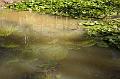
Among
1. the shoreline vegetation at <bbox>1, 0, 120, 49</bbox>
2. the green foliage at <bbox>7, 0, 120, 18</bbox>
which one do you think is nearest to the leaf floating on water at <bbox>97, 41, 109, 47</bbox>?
the shoreline vegetation at <bbox>1, 0, 120, 49</bbox>

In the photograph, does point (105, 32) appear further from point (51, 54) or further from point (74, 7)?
point (74, 7)

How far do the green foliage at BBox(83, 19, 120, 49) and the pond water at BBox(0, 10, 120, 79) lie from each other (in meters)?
0.31

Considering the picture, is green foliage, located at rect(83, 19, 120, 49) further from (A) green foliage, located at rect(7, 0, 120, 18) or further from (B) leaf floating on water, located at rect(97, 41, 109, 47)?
(A) green foliage, located at rect(7, 0, 120, 18)

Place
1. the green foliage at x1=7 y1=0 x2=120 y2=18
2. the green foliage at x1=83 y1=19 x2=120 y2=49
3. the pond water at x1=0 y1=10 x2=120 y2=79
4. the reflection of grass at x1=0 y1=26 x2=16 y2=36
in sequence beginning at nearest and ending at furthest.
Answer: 1. the pond water at x1=0 y1=10 x2=120 y2=79
2. the green foliage at x1=83 y1=19 x2=120 y2=49
3. the reflection of grass at x1=0 y1=26 x2=16 y2=36
4. the green foliage at x1=7 y1=0 x2=120 y2=18

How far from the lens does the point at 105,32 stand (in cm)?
855

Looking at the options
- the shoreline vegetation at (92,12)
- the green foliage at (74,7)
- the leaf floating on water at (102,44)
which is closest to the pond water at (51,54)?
the leaf floating on water at (102,44)

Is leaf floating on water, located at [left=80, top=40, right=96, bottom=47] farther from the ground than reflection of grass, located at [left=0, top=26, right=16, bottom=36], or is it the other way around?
reflection of grass, located at [left=0, top=26, right=16, bottom=36]

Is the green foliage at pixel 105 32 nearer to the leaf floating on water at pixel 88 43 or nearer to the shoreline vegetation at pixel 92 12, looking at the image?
the shoreline vegetation at pixel 92 12

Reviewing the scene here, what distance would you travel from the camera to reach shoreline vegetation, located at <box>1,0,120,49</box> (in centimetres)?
820

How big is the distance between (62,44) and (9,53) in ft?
5.33

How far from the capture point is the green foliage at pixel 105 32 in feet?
24.9

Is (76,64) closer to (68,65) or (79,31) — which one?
(68,65)

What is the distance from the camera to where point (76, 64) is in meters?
6.03

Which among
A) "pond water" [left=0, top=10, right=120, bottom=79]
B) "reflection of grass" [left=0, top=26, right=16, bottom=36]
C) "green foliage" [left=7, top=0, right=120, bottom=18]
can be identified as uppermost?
"green foliage" [left=7, top=0, right=120, bottom=18]
